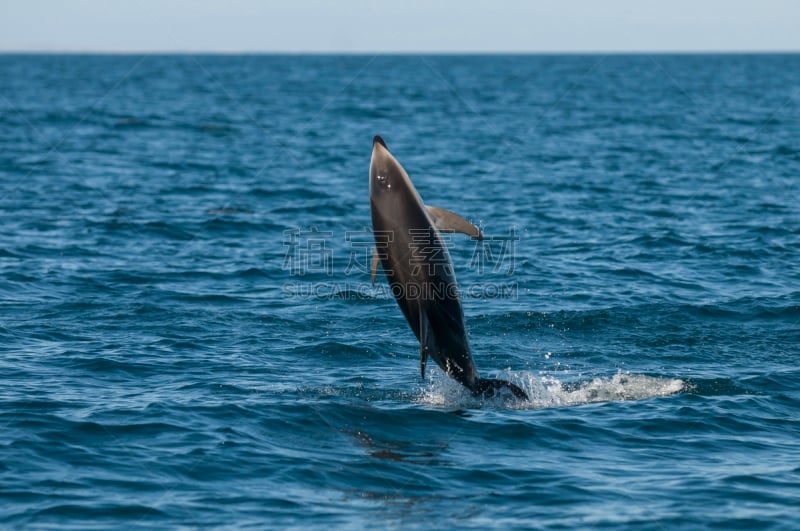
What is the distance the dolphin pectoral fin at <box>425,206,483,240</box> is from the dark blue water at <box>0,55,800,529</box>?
2.60 metres

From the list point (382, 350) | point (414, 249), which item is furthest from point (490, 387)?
point (382, 350)

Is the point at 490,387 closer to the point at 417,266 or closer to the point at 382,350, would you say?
the point at 417,266

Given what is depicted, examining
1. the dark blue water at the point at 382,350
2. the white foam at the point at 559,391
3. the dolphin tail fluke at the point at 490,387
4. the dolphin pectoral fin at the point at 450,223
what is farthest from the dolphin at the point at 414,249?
the dark blue water at the point at 382,350

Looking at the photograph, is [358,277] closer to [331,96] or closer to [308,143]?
[308,143]

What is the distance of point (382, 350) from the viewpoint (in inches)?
684

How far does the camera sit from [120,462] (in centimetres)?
1202

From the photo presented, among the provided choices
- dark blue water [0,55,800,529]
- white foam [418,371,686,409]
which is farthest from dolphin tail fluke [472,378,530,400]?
dark blue water [0,55,800,529]

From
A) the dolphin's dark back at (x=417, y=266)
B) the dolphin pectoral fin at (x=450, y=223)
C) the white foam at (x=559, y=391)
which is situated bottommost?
the white foam at (x=559, y=391)

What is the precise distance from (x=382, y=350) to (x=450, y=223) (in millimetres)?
4714

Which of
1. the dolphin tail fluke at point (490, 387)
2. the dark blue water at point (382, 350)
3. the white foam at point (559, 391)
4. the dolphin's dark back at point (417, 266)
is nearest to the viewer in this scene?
the dark blue water at point (382, 350)

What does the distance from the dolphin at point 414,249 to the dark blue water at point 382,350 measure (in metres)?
A: 1.49

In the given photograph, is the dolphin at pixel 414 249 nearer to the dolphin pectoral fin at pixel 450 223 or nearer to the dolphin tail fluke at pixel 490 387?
the dolphin pectoral fin at pixel 450 223

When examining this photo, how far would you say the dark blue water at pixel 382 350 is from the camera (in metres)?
11.3

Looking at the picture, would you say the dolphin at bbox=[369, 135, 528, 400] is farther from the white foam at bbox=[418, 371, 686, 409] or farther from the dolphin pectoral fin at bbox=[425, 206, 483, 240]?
the white foam at bbox=[418, 371, 686, 409]
